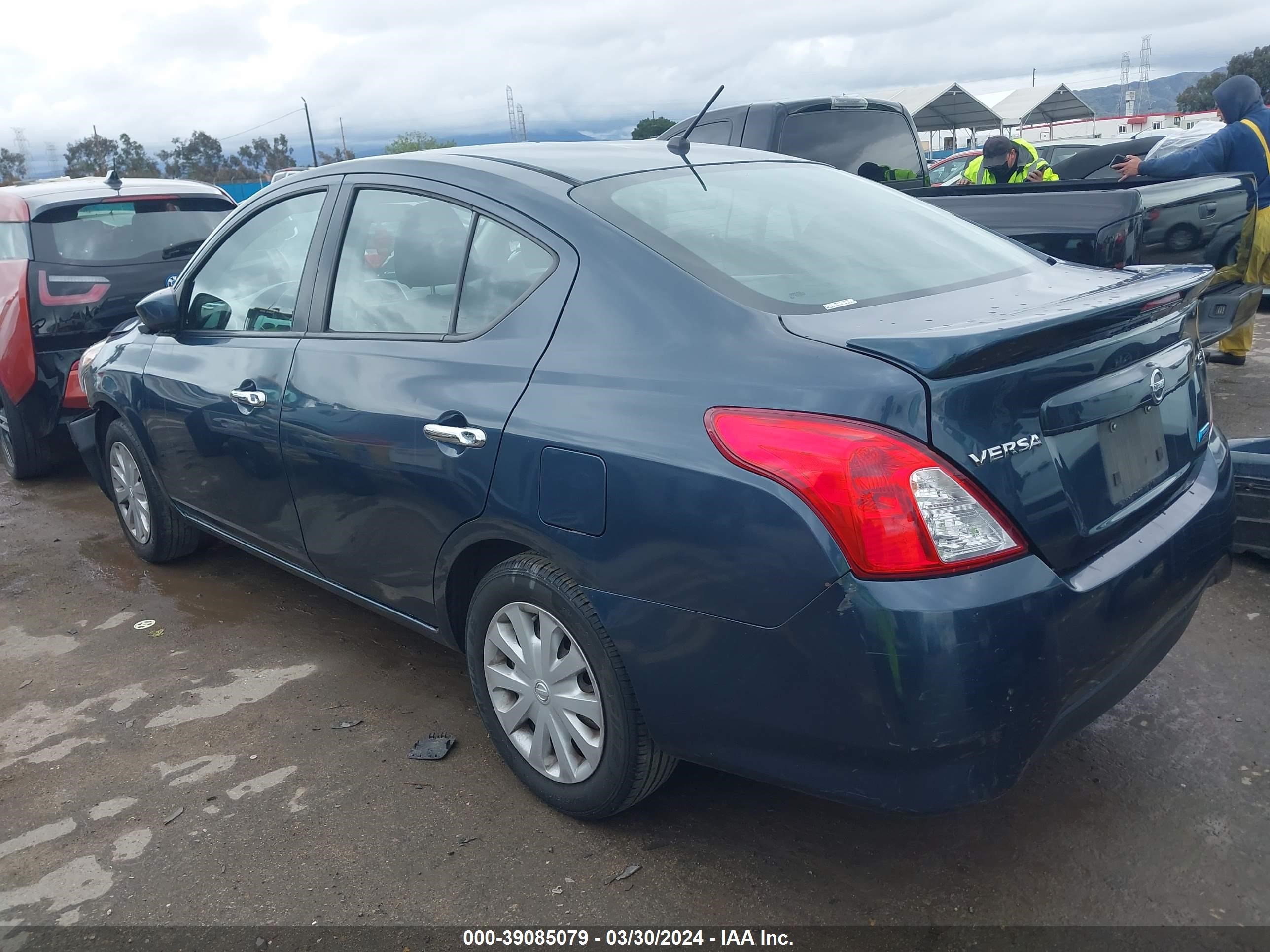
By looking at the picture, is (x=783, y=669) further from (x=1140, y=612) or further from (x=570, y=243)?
(x=570, y=243)

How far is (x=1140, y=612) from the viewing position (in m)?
2.21

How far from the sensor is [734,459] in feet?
6.69

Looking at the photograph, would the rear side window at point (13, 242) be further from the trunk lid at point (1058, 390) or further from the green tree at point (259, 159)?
the green tree at point (259, 159)

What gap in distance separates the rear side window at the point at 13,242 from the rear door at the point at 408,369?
3.80m

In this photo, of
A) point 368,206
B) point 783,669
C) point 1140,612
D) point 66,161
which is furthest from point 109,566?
point 66,161

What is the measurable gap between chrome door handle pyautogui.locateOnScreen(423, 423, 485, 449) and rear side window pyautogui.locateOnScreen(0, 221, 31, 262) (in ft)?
15.0

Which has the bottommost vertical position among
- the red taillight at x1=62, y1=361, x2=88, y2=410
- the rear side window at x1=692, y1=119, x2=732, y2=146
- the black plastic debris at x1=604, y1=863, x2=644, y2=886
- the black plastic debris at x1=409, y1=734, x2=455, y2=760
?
the black plastic debris at x1=604, y1=863, x2=644, y2=886

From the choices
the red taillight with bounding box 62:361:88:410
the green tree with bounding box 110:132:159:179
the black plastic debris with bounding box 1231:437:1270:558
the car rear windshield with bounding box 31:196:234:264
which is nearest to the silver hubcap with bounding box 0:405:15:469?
the red taillight with bounding box 62:361:88:410

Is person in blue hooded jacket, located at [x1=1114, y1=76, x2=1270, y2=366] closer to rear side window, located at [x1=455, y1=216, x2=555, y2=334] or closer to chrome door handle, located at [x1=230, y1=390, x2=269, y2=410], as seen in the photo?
rear side window, located at [x1=455, y1=216, x2=555, y2=334]

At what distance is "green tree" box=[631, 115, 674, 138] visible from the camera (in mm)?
21906

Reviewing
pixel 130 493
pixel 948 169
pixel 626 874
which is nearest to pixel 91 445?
pixel 130 493

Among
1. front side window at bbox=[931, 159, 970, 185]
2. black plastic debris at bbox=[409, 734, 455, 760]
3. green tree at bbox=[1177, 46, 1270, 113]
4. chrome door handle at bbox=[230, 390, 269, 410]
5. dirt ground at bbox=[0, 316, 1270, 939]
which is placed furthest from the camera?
green tree at bbox=[1177, 46, 1270, 113]

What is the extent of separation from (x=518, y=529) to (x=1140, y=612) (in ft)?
4.69

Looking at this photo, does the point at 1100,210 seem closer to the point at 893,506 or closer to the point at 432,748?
the point at 893,506
